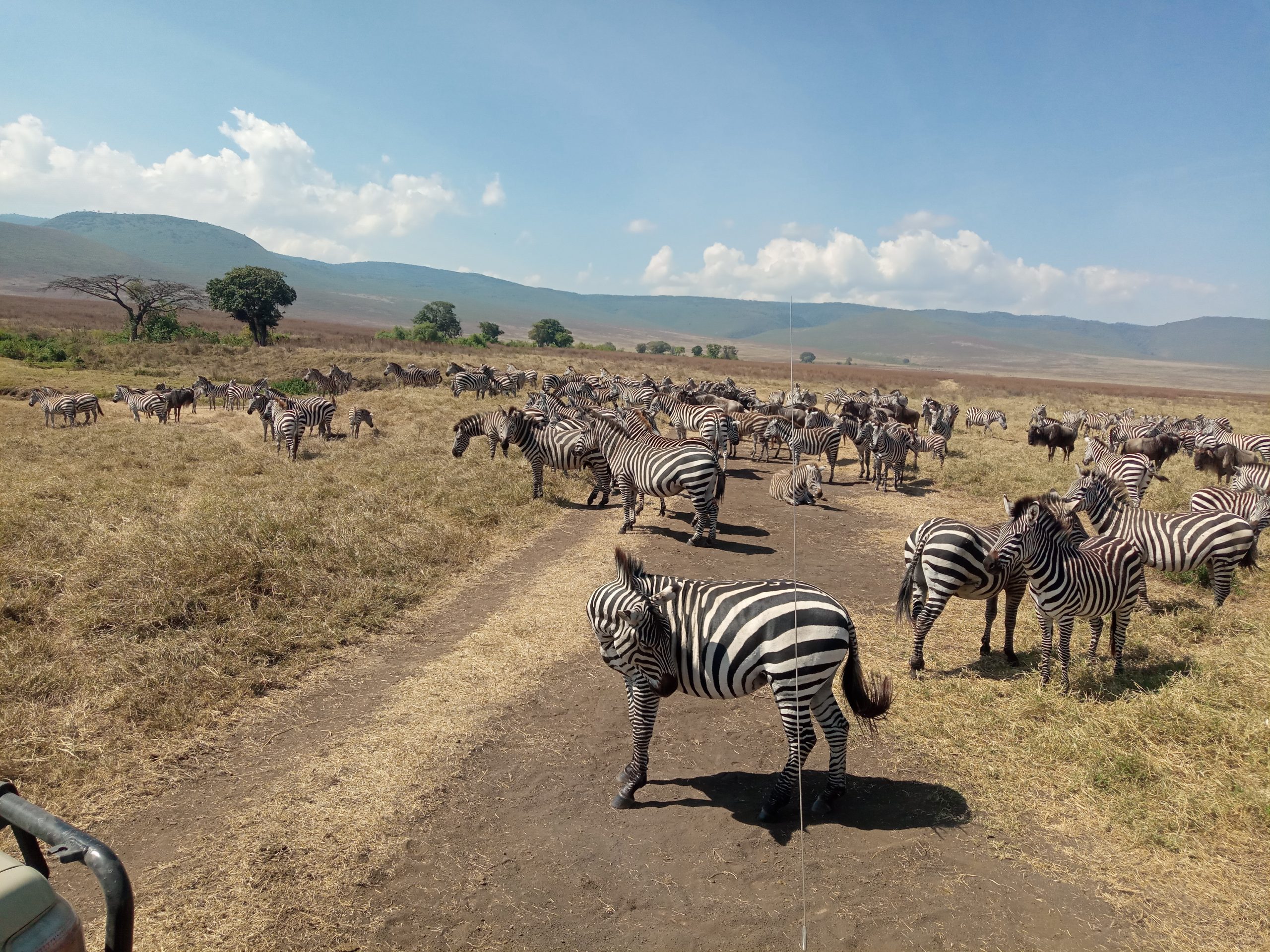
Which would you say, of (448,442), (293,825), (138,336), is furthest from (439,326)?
(293,825)

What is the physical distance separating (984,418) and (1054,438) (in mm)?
8435

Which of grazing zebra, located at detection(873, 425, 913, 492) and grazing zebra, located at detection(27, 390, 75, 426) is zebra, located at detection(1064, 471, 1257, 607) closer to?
grazing zebra, located at detection(873, 425, 913, 492)

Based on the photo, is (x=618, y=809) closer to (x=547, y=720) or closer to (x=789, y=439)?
(x=547, y=720)

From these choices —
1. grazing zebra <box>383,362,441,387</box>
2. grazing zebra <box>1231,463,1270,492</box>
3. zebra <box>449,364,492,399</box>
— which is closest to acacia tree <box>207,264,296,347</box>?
grazing zebra <box>383,362,441,387</box>

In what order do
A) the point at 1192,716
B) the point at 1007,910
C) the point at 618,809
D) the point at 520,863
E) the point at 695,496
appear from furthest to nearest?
the point at 695,496
the point at 1192,716
the point at 618,809
the point at 520,863
the point at 1007,910

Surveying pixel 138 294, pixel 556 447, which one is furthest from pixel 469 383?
pixel 138 294

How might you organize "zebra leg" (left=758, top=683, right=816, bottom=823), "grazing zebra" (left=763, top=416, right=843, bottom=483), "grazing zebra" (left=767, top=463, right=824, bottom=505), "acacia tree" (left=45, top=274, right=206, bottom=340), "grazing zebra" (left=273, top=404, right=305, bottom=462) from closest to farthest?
"zebra leg" (left=758, top=683, right=816, bottom=823) < "grazing zebra" (left=767, top=463, right=824, bottom=505) < "grazing zebra" (left=273, top=404, right=305, bottom=462) < "grazing zebra" (left=763, top=416, right=843, bottom=483) < "acacia tree" (left=45, top=274, right=206, bottom=340)

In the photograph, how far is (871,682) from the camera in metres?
5.58

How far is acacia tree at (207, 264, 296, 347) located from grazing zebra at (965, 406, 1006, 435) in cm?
5185

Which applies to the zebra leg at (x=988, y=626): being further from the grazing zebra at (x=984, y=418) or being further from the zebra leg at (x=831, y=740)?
the grazing zebra at (x=984, y=418)

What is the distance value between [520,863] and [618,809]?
0.94 meters

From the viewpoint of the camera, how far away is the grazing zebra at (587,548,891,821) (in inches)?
198

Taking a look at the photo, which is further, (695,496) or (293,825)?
(695,496)

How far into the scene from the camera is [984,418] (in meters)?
30.4
